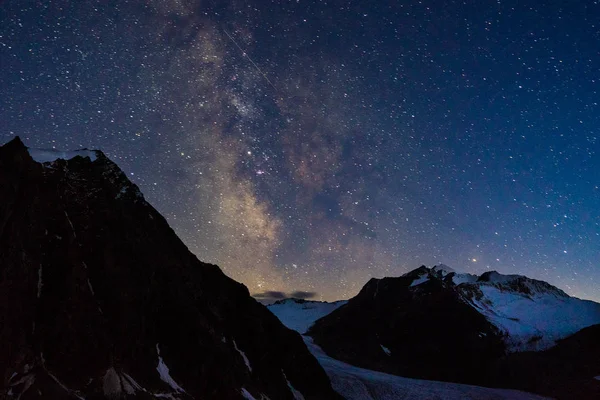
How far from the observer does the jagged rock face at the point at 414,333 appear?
313 feet

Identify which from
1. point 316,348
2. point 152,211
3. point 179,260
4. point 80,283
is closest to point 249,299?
point 179,260

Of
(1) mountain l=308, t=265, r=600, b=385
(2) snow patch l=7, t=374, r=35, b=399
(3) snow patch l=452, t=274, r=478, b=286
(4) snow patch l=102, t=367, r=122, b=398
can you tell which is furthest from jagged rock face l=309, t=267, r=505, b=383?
(2) snow patch l=7, t=374, r=35, b=399

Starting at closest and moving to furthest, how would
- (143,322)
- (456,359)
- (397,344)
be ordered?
(143,322) → (456,359) → (397,344)

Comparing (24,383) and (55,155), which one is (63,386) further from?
(55,155)

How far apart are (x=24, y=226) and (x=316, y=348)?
9176 cm

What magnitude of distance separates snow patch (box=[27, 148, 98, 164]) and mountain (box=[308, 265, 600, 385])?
258ft

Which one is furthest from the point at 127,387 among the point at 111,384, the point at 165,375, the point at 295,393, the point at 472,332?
the point at 472,332

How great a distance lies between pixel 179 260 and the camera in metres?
43.9

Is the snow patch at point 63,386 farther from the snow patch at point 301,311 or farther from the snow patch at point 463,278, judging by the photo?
the snow patch at point 301,311

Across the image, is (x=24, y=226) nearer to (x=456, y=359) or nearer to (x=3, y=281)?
(x=3, y=281)

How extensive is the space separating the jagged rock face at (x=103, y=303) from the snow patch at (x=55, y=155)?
26.5 inches

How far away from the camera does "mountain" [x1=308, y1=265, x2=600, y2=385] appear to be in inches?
3819

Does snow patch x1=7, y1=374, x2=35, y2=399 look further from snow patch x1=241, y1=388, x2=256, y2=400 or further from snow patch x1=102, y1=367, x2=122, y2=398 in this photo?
snow patch x1=241, y1=388, x2=256, y2=400

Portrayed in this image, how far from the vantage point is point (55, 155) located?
3659 cm
